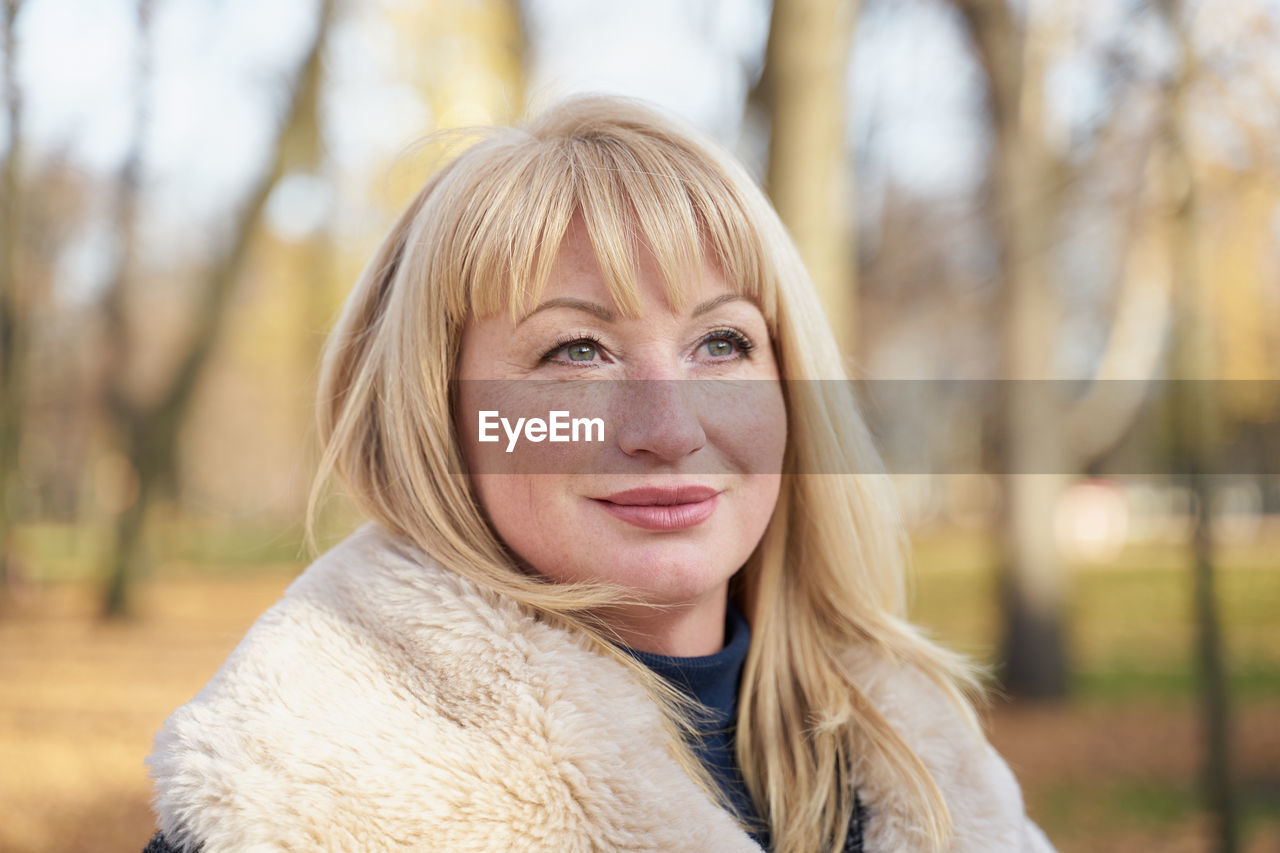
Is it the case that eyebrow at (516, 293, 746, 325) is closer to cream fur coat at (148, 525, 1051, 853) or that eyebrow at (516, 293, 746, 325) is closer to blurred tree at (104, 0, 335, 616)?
cream fur coat at (148, 525, 1051, 853)

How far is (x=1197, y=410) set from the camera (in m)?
→ 4.88

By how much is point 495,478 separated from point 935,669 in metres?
0.95

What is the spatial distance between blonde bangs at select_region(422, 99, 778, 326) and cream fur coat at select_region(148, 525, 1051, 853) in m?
0.46

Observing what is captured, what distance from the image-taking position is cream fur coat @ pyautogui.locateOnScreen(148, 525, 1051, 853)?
1284mm

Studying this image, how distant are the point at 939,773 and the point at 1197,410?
3853 millimetres

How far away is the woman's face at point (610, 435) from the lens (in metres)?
1.52

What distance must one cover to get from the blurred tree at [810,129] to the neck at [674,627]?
276 cm

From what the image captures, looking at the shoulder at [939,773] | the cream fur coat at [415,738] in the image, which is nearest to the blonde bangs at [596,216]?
the cream fur coat at [415,738]

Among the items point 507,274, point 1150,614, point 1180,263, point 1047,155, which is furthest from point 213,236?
point 1150,614

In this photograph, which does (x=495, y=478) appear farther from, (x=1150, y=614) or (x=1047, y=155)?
(x=1150, y=614)

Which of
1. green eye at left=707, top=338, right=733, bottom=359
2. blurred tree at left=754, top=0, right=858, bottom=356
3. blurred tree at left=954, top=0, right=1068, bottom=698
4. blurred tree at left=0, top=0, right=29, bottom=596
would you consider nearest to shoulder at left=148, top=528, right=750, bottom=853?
green eye at left=707, top=338, right=733, bottom=359

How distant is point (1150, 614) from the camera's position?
14328 mm

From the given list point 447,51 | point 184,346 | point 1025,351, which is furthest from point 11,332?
point 1025,351

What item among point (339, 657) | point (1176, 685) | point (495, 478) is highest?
point (495, 478)
